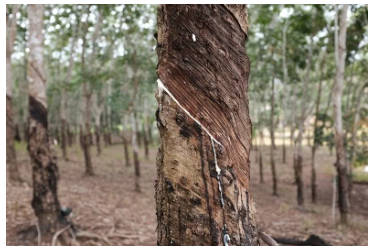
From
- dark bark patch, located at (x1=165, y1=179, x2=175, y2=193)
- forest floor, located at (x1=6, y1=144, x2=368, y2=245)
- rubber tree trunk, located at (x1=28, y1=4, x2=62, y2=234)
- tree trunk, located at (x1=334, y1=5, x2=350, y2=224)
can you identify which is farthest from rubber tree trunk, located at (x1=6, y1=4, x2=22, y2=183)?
tree trunk, located at (x1=334, y1=5, x2=350, y2=224)

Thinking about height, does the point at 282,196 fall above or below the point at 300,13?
below

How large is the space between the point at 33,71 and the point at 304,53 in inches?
397

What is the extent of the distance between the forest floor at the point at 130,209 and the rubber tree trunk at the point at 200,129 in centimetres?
428

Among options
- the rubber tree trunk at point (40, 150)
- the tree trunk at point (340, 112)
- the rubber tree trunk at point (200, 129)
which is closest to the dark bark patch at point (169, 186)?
the rubber tree trunk at point (200, 129)

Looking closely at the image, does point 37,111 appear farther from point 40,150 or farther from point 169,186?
point 169,186

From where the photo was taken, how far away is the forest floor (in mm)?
5652

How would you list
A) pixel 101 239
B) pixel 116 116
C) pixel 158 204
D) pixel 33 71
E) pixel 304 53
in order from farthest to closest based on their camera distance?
pixel 116 116 → pixel 304 53 → pixel 101 239 → pixel 33 71 → pixel 158 204

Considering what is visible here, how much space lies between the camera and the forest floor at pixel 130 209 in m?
5.65

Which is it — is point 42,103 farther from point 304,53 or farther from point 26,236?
point 304,53

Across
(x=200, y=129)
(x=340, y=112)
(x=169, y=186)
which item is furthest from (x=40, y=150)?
(x=340, y=112)

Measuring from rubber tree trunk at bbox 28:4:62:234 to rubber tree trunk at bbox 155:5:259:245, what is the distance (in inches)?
147

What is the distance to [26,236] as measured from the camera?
4.68 metres

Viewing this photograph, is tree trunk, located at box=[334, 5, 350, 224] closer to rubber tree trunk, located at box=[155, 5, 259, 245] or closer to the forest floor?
the forest floor

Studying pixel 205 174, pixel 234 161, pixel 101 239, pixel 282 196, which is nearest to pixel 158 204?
pixel 205 174
